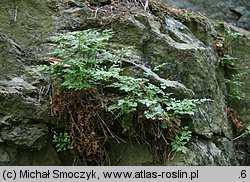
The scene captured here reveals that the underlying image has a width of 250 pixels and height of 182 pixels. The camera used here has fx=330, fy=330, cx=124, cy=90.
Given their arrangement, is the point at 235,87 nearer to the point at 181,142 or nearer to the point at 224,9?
the point at 181,142

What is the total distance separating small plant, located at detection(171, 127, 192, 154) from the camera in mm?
3143

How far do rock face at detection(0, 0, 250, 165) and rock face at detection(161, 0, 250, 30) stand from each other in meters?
2.68

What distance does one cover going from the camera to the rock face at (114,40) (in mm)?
3051

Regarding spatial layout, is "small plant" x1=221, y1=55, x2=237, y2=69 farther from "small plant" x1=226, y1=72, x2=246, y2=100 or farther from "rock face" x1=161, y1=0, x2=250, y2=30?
"rock face" x1=161, y1=0, x2=250, y2=30

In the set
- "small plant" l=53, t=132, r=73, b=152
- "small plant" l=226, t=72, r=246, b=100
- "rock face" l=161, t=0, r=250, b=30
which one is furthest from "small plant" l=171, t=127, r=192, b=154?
"rock face" l=161, t=0, r=250, b=30

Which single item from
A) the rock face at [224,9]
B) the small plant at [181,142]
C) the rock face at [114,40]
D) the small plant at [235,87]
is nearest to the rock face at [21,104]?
the rock face at [114,40]

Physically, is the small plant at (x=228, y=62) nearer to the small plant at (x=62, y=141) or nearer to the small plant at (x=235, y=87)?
the small plant at (x=235, y=87)

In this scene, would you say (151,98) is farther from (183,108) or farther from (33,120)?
(33,120)

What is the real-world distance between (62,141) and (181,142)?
1.14m

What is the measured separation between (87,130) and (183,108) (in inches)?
37.5

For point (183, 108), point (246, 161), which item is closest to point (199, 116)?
point (183, 108)

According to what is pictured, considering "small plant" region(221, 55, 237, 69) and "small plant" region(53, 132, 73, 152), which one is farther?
"small plant" region(221, 55, 237, 69)

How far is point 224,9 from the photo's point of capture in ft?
24.0

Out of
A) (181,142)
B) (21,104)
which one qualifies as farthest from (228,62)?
(21,104)
